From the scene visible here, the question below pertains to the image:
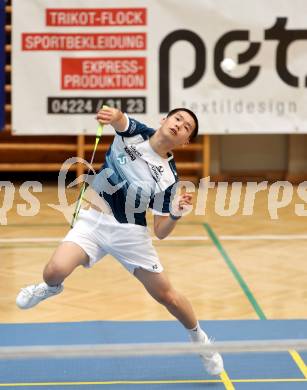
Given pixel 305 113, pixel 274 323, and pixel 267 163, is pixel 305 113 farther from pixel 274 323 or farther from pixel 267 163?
pixel 274 323

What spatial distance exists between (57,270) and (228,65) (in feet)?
25.4

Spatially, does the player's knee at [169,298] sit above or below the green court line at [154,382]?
above

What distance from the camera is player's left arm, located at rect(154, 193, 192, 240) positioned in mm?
5656

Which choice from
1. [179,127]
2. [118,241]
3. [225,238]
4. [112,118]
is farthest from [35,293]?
[225,238]

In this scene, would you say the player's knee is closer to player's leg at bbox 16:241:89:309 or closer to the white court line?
player's leg at bbox 16:241:89:309

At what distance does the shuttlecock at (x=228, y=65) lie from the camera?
13039 mm

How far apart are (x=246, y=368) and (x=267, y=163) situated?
8436 mm

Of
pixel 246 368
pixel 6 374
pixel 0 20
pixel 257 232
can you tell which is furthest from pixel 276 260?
pixel 0 20

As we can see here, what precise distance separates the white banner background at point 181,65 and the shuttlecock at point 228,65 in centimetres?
11

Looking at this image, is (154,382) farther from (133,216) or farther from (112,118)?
(112,118)

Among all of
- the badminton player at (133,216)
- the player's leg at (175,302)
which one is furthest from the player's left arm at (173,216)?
the player's leg at (175,302)

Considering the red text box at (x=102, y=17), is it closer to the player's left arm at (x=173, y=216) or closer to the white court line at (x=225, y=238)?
the white court line at (x=225, y=238)

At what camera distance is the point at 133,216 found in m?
6.08

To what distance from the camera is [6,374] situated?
6.18 m
